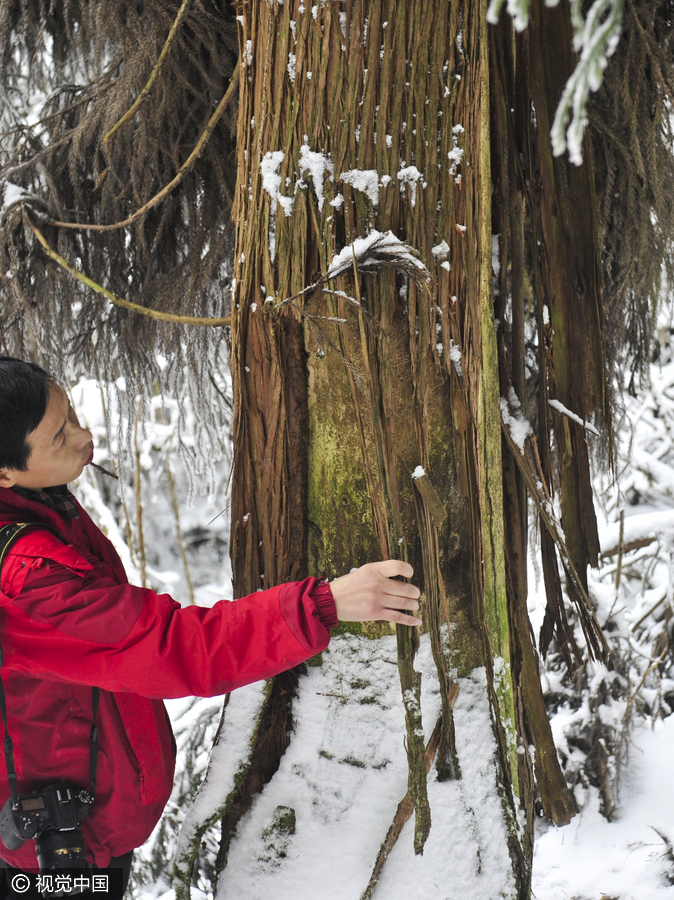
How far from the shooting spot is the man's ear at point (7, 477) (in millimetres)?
1227

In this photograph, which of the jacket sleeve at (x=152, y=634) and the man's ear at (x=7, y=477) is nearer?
the jacket sleeve at (x=152, y=634)

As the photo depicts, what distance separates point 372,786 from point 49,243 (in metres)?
1.72

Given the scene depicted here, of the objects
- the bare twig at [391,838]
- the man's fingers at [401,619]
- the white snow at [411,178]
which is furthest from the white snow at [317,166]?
the bare twig at [391,838]

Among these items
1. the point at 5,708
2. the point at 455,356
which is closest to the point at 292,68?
the point at 455,356

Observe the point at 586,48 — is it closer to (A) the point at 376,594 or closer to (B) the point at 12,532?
(A) the point at 376,594

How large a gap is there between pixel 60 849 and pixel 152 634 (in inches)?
18.6

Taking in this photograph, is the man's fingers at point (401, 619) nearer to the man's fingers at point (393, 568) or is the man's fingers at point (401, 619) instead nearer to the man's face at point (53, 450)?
the man's fingers at point (393, 568)

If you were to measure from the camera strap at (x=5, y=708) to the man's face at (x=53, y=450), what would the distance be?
0.11 metres

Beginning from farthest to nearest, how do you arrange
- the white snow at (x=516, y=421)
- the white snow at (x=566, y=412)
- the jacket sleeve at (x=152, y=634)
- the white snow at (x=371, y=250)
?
the white snow at (x=566, y=412) < the white snow at (x=516, y=421) < the white snow at (x=371, y=250) < the jacket sleeve at (x=152, y=634)

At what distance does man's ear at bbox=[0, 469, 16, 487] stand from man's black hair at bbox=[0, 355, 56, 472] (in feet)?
0.04

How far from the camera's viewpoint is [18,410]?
121 cm

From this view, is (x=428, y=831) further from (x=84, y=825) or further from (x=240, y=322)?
(x=240, y=322)

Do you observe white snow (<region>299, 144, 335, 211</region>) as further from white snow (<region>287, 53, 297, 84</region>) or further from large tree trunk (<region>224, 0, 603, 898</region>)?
white snow (<region>287, 53, 297, 84</region>)

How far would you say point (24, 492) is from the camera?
49.3 inches
